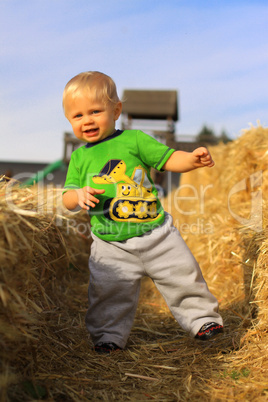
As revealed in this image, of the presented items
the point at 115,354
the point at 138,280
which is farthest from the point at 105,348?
the point at 138,280

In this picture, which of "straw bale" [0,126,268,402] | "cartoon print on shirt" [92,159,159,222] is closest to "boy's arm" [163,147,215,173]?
"cartoon print on shirt" [92,159,159,222]

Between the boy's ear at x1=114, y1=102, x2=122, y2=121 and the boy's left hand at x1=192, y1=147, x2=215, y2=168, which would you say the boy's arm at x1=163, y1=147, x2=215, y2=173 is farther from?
the boy's ear at x1=114, y1=102, x2=122, y2=121

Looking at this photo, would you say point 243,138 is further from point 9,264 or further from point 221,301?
point 9,264

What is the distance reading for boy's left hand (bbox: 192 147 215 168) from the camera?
2.24 m

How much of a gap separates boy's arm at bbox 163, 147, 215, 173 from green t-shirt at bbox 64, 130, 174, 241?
0.04 metres

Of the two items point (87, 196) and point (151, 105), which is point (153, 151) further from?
point (151, 105)

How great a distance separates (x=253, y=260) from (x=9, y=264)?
5.79ft

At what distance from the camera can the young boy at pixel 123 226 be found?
2.37m

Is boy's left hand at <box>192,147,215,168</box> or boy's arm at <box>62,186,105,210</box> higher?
boy's left hand at <box>192,147,215,168</box>

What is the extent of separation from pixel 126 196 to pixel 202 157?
48cm

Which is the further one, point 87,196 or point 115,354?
point 115,354

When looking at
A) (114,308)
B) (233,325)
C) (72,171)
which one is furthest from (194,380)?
(72,171)

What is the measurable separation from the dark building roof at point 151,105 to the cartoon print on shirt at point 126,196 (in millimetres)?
17977

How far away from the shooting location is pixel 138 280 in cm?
246
